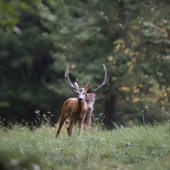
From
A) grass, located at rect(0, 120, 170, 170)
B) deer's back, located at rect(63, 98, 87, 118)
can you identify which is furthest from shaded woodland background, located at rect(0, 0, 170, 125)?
grass, located at rect(0, 120, 170, 170)

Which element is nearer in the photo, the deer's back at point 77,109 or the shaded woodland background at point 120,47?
the deer's back at point 77,109

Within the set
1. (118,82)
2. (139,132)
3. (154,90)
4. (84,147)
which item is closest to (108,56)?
(118,82)

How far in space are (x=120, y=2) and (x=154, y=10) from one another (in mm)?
1763

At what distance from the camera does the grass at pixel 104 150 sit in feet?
18.2

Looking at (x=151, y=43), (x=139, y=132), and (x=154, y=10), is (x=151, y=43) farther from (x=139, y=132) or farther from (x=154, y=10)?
(x=139, y=132)

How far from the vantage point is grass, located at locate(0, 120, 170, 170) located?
556 cm

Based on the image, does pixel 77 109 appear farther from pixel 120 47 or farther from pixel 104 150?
pixel 120 47

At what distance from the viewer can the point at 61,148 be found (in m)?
6.46

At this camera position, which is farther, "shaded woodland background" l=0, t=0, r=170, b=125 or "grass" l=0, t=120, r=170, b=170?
"shaded woodland background" l=0, t=0, r=170, b=125

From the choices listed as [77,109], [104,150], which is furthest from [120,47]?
[104,150]

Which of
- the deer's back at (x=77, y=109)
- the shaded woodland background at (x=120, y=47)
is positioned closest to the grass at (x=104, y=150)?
the deer's back at (x=77, y=109)

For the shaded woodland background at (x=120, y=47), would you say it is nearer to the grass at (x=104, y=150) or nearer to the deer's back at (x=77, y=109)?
the deer's back at (x=77, y=109)

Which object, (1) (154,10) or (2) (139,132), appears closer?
(2) (139,132)

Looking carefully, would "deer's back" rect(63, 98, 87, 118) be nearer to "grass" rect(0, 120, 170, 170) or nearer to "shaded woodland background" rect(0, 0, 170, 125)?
"grass" rect(0, 120, 170, 170)
